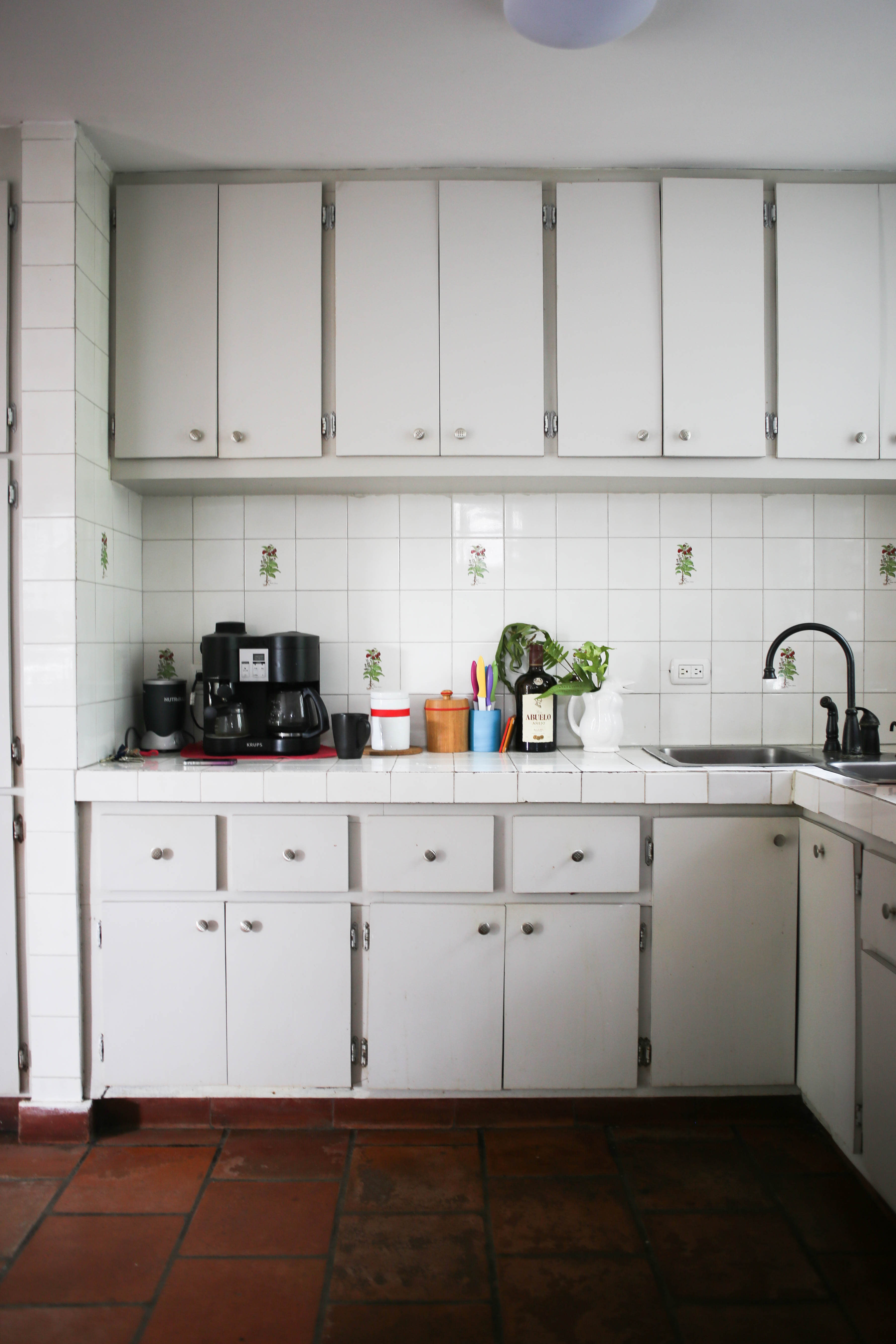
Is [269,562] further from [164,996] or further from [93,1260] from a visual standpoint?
[93,1260]

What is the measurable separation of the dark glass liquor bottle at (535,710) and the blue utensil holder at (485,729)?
0.19 feet

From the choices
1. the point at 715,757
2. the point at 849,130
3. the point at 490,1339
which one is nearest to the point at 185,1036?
the point at 490,1339

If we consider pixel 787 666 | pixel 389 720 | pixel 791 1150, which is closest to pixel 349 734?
pixel 389 720

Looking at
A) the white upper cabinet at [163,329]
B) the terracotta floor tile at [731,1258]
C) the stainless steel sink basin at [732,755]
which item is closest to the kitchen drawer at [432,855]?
the stainless steel sink basin at [732,755]

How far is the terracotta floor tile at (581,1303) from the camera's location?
1.42 metres

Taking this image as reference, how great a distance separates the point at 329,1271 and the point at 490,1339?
333mm

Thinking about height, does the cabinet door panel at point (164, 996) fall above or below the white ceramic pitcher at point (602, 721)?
below

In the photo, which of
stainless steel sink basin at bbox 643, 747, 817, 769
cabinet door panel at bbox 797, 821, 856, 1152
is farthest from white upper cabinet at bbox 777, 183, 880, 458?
cabinet door panel at bbox 797, 821, 856, 1152

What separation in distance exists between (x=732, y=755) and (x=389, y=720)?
3.39 feet

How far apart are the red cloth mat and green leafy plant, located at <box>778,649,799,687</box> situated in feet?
4.48

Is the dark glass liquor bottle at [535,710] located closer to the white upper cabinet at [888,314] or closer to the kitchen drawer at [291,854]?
the kitchen drawer at [291,854]

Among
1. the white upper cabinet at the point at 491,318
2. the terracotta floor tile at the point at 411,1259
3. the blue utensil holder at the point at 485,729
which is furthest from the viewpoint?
the blue utensil holder at the point at 485,729

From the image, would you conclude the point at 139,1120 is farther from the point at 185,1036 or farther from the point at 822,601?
the point at 822,601

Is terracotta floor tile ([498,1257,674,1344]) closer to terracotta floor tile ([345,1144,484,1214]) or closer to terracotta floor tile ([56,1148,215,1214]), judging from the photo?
terracotta floor tile ([345,1144,484,1214])
